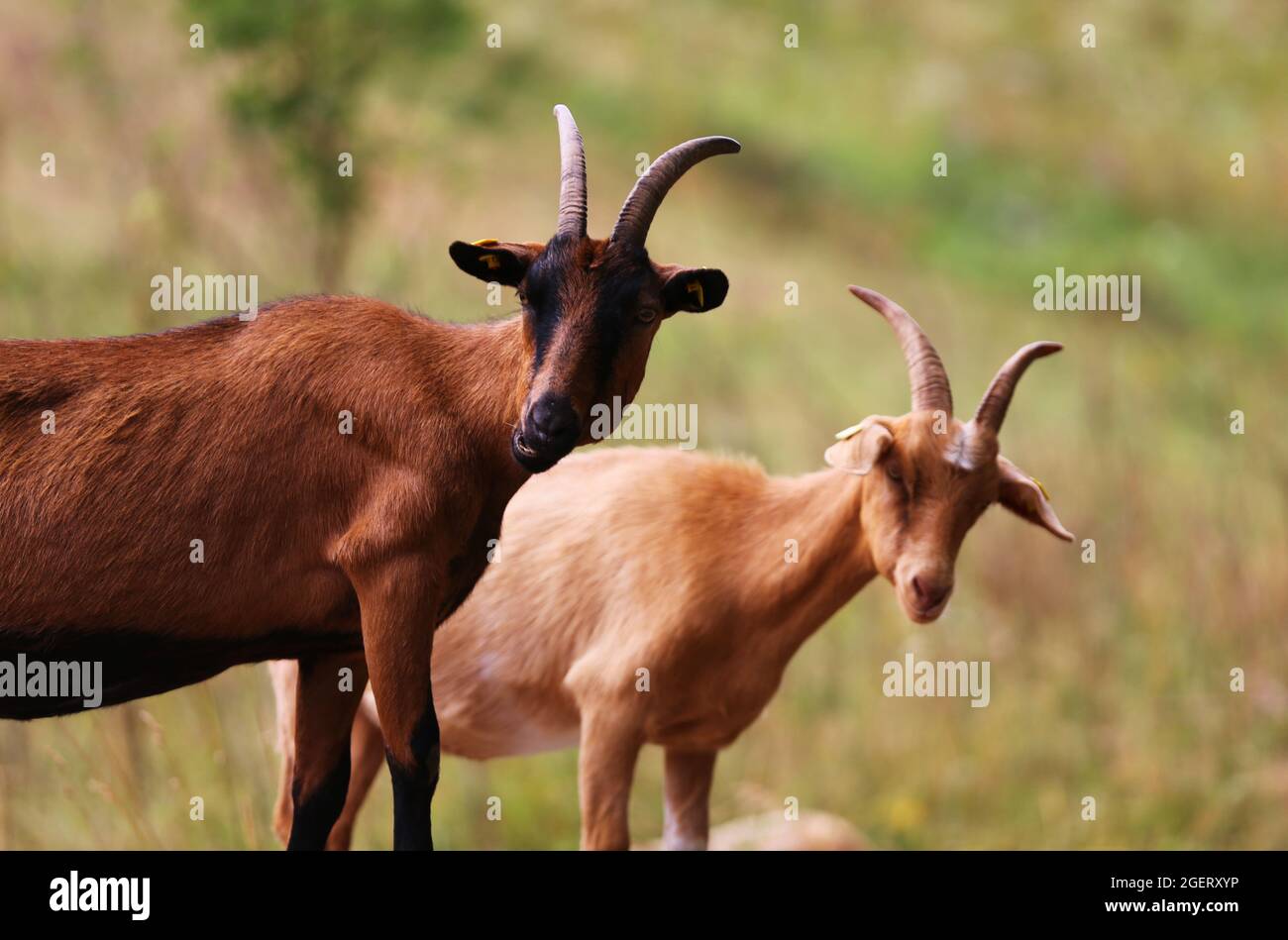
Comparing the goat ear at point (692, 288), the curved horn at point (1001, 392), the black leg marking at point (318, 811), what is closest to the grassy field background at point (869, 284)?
the black leg marking at point (318, 811)

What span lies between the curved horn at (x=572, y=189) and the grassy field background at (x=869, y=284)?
3.28m

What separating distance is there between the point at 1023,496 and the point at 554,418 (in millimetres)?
2193

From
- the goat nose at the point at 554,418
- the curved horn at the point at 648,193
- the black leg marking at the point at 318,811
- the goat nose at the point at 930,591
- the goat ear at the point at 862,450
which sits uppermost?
the curved horn at the point at 648,193

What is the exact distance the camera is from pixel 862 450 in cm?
552

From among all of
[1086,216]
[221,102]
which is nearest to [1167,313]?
[1086,216]

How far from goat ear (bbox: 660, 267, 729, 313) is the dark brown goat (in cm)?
1

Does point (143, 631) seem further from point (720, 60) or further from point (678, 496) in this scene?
point (720, 60)

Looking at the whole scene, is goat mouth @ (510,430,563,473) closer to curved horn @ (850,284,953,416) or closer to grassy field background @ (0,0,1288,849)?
curved horn @ (850,284,953,416)

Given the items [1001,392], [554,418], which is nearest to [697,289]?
[554,418]

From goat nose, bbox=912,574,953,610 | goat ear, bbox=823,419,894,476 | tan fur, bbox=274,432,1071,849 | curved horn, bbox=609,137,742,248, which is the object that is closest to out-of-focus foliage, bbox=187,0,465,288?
tan fur, bbox=274,432,1071,849

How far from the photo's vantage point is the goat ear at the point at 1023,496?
5562 millimetres

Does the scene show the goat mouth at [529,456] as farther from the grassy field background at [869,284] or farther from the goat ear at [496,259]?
the grassy field background at [869,284]

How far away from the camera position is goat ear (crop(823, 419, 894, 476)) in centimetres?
549

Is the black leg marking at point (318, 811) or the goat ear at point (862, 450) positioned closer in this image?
the black leg marking at point (318, 811)
